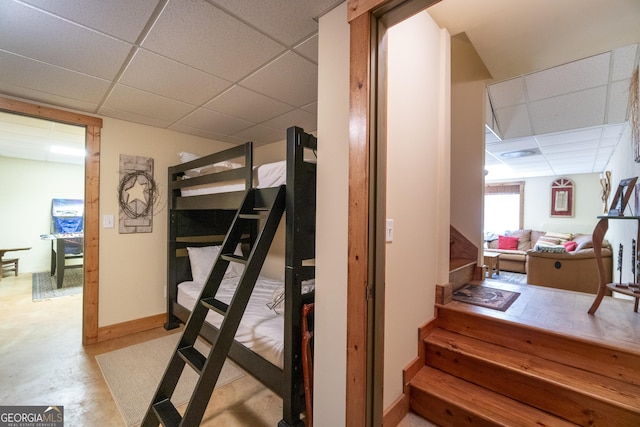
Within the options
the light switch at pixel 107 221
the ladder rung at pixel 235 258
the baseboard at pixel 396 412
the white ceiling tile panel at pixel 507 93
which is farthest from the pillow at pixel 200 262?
the white ceiling tile panel at pixel 507 93

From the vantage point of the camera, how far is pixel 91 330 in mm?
2752

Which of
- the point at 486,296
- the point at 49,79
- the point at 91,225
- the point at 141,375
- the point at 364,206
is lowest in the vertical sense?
the point at 141,375

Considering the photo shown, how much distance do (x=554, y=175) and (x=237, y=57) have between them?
9.08 m

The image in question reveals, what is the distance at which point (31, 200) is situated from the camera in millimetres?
5742

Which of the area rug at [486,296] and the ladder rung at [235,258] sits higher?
the ladder rung at [235,258]

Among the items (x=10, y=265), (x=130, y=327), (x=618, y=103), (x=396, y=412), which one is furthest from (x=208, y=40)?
(x=10, y=265)

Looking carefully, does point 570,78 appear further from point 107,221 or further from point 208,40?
point 107,221

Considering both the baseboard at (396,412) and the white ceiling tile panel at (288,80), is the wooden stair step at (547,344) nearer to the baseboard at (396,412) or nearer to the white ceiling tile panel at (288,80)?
the baseboard at (396,412)

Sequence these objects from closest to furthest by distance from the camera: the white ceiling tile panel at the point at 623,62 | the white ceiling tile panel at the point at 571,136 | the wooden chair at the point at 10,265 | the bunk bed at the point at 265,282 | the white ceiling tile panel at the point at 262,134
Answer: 1. the bunk bed at the point at 265,282
2. the white ceiling tile panel at the point at 623,62
3. the white ceiling tile panel at the point at 262,134
4. the white ceiling tile panel at the point at 571,136
5. the wooden chair at the point at 10,265

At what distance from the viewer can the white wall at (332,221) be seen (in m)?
1.31

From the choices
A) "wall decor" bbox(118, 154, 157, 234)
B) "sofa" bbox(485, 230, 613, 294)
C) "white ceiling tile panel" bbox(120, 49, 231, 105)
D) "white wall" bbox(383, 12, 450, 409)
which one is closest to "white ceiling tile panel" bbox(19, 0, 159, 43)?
"white ceiling tile panel" bbox(120, 49, 231, 105)

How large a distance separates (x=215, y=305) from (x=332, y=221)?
0.95m

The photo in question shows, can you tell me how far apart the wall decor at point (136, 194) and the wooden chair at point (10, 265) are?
456 cm

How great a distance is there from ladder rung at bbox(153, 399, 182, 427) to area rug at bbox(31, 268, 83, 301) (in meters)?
4.13
